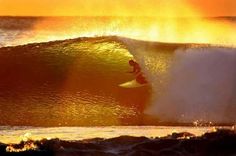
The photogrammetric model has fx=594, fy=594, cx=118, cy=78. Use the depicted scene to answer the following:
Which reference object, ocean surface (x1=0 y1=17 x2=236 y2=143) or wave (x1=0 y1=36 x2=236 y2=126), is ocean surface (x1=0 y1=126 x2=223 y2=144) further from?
wave (x1=0 y1=36 x2=236 y2=126)

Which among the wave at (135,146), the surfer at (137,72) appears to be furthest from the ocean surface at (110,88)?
the wave at (135,146)

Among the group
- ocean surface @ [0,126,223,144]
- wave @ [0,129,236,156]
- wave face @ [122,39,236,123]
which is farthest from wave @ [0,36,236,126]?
wave @ [0,129,236,156]

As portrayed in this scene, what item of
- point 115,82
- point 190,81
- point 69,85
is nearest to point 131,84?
point 115,82

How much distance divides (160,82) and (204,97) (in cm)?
129

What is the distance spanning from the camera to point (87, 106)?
1282 cm

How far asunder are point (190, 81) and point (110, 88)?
1901mm

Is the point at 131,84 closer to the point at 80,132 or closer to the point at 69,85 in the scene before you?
the point at 69,85

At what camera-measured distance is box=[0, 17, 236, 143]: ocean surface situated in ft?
37.8

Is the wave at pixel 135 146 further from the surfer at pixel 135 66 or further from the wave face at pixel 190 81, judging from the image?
the surfer at pixel 135 66

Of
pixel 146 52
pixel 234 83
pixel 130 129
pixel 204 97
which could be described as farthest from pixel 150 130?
pixel 146 52

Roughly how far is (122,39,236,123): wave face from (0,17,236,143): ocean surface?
20mm

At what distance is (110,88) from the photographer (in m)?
14.0

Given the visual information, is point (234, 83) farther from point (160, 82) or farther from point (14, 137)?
point (14, 137)

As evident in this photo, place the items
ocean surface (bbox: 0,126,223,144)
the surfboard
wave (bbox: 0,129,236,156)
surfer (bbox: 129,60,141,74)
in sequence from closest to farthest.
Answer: wave (bbox: 0,129,236,156) < ocean surface (bbox: 0,126,223,144) < the surfboard < surfer (bbox: 129,60,141,74)
